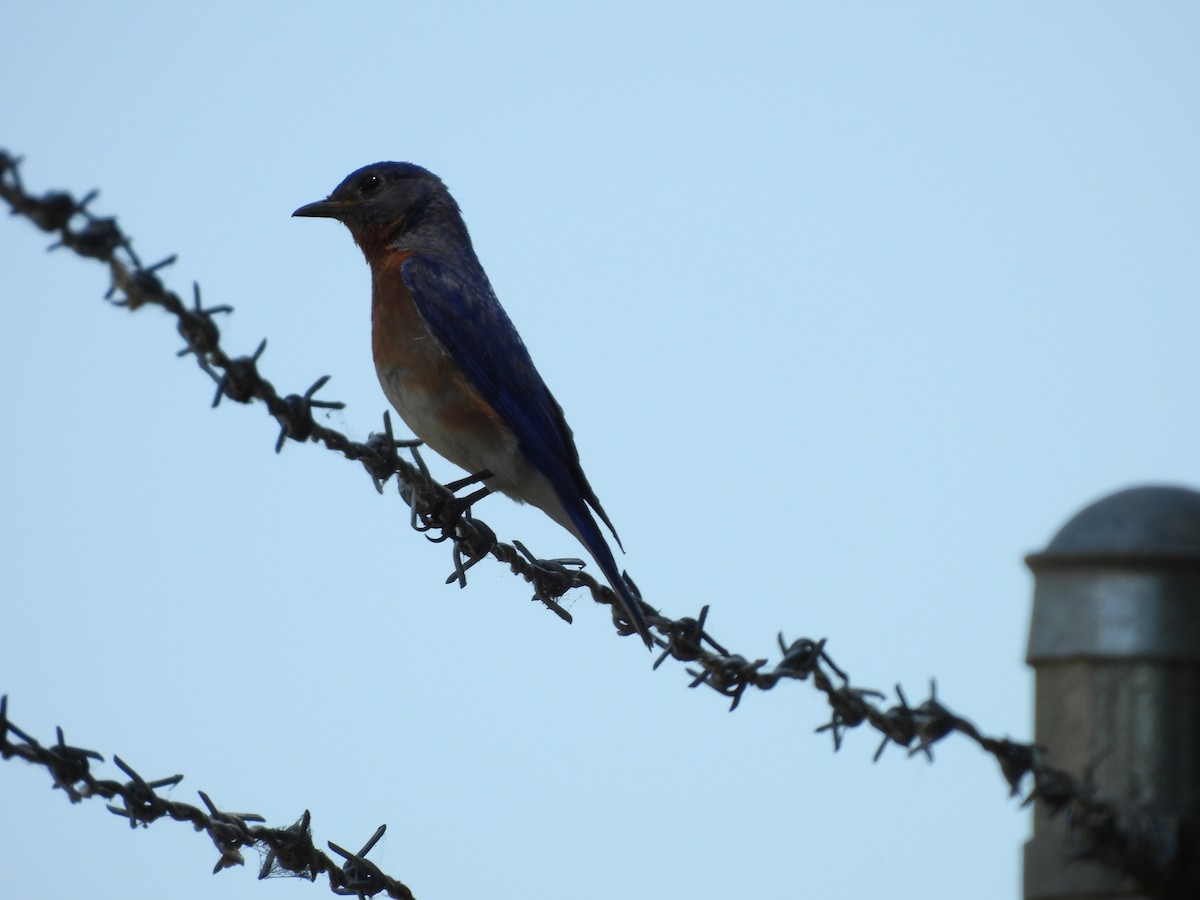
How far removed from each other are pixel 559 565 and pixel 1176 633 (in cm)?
169

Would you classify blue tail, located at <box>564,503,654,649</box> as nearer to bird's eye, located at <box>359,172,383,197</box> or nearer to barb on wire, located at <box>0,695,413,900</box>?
barb on wire, located at <box>0,695,413,900</box>

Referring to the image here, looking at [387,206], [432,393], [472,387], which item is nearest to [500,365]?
[472,387]

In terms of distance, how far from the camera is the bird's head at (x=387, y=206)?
6047mm

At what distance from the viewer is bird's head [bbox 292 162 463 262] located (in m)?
6.05

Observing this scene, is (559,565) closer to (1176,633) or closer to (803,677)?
(803,677)

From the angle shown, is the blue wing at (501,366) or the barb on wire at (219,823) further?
the blue wing at (501,366)

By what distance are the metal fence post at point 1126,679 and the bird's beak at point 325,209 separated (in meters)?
4.24

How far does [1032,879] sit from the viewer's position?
2.48 metres

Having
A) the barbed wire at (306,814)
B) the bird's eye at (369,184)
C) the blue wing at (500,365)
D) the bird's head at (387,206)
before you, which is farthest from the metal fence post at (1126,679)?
the bird's eye at (369,184)

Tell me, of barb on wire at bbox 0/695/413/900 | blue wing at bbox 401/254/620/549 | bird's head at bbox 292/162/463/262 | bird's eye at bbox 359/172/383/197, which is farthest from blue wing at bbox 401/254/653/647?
barb on wire at bbox 0/695/413/900

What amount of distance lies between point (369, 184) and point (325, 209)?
210mm

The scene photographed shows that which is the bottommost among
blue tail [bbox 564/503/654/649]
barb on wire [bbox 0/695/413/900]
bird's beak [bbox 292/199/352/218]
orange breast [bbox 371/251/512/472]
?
barb on wire [bbox 0/695/413/900]

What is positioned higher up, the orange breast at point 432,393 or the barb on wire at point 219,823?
the orange breast at point 432,393

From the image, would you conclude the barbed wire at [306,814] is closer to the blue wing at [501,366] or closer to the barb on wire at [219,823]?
the barb on wire at [219,823]
